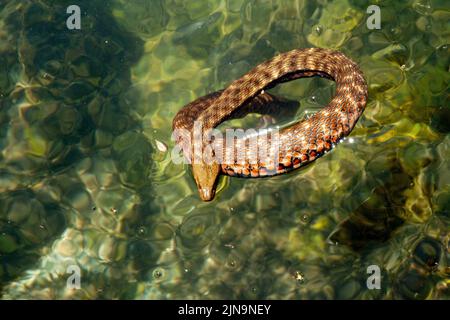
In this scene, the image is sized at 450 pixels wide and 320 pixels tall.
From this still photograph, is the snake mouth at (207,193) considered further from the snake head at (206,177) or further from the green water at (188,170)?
the green water at (188,170)

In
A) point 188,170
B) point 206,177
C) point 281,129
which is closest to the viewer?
point 206,177

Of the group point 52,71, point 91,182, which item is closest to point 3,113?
point 52,71

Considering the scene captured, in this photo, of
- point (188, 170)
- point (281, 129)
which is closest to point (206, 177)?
point (188, 170)

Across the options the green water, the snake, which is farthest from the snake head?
the green water

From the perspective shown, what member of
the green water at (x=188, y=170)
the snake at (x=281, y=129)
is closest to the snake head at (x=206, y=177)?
the snake at (x=281, y=129)

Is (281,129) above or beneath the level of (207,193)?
above

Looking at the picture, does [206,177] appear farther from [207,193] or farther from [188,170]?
[188,170]

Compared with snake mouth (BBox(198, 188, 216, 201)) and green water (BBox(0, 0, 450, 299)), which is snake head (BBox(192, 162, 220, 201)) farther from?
green water (BBox(0, 0, 450, 299))
